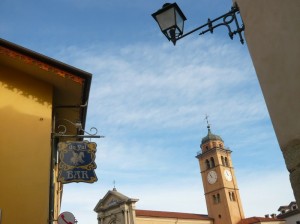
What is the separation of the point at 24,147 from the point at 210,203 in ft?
161

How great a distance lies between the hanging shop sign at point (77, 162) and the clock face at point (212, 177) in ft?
160

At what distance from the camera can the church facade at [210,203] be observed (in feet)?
151

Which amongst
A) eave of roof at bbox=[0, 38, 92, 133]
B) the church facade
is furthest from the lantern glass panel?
the church facade

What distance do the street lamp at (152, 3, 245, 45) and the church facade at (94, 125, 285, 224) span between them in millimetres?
41613

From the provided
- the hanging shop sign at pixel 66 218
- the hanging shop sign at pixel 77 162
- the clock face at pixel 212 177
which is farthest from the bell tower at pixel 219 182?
the hanging shop sign at pixel 77 162

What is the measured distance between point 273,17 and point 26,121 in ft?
17.8

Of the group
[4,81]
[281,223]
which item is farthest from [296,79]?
[281,223]

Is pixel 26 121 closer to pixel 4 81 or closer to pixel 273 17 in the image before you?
pixel 4 81

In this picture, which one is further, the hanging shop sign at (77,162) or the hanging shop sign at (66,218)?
the hanging shop sign at (66,218)

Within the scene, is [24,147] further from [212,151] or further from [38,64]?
[212,151]

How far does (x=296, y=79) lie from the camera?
162 inches

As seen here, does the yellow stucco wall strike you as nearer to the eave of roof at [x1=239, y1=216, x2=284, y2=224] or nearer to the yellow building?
the yellow building

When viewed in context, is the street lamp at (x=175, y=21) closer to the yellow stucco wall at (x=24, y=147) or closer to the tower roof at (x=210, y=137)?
→ the yellow stucco wall at (x=24, y=147)

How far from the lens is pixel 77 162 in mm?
6789
